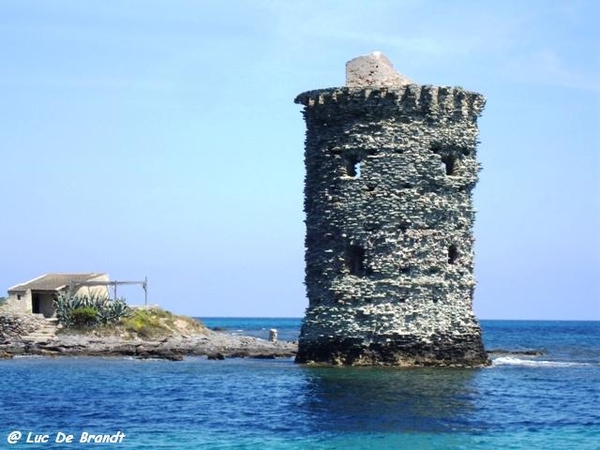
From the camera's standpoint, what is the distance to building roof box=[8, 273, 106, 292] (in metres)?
50.1

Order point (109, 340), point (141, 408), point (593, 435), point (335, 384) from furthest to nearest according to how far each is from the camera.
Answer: point (109, 340) → point (335, 384) → point (141, 408) → point (593, 435)

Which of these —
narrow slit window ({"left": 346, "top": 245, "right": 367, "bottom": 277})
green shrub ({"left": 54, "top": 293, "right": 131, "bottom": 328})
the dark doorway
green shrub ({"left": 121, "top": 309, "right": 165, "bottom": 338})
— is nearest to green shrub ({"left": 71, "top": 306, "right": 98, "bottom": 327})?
green shrub ({"left": 54, "top": 293, "right": 131, "bottom": 328})

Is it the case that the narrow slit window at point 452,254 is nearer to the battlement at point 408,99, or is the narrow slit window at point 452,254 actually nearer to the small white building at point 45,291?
the battlement at point 408,99

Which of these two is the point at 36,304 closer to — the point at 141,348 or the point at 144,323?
the point at 144,323

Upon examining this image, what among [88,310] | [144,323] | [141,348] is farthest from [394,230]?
[144,323]

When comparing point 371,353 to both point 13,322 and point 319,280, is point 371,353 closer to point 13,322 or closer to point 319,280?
point 319,280

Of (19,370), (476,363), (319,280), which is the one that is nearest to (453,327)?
(476,363)

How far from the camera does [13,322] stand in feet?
151

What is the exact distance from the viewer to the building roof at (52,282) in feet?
164

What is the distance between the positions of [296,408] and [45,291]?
2824cm

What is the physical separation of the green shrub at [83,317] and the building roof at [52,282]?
3.42 m

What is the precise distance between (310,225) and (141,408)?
9826 mm

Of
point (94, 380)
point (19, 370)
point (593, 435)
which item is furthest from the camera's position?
point (19, 370)

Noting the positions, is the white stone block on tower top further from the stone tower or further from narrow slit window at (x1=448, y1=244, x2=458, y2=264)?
narrow slit window at (x1=448, y1=244, x2=458, y2=264)
